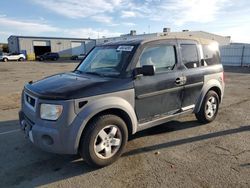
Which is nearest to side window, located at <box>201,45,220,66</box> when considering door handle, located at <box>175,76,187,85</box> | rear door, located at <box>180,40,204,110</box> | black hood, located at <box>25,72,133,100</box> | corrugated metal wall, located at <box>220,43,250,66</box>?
rear door, located at <box>180,40,204,110</box>

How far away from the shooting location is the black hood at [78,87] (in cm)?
339

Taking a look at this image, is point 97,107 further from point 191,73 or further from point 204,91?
point 204,91

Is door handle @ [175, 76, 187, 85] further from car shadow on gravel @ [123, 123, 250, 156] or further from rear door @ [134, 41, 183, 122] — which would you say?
car shadow on gravel @ [123, 123, 250, 156]

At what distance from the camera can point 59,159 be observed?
4.05 meters

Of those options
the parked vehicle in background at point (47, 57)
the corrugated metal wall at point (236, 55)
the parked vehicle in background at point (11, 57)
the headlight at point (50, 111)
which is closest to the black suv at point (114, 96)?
the headlight at point (50, 111)

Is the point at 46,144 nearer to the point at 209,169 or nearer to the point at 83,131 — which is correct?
the point at 83,131

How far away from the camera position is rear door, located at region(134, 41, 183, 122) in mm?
4088

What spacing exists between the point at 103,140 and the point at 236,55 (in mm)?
26286

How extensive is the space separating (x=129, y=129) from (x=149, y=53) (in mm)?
1421

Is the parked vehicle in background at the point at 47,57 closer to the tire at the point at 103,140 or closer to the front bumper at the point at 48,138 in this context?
the front bumper at the point at 48,138

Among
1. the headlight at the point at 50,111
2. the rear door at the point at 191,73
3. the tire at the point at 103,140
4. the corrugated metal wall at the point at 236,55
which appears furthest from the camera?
the corrugated metal wall at the point at 236,55

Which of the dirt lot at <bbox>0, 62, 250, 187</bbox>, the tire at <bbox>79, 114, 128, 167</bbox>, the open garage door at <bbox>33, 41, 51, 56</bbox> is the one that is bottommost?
the dirt lot at <bbox>0, 62, 250, 187</bbox>

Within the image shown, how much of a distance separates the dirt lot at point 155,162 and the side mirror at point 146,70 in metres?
1.41

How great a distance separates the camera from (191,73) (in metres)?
4.89
